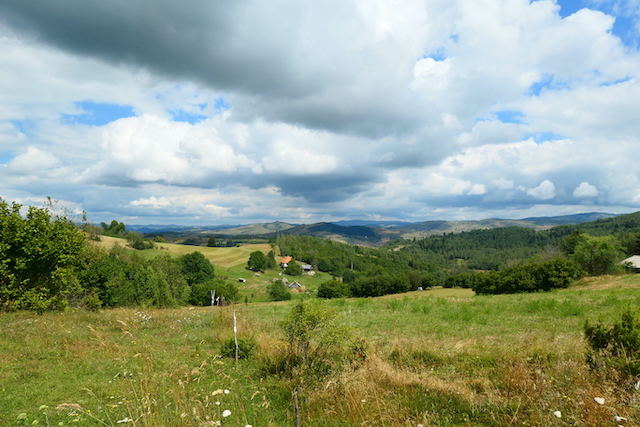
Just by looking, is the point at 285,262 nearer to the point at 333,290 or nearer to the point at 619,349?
the point at 333,290

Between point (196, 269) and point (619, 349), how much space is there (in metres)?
98.4

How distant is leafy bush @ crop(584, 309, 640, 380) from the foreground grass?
315mm

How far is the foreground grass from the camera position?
488 centimetres

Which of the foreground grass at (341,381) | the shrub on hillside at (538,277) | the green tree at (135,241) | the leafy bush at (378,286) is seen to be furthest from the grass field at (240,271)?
the foreground grass at (341,381)

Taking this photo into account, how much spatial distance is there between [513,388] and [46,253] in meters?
23.6

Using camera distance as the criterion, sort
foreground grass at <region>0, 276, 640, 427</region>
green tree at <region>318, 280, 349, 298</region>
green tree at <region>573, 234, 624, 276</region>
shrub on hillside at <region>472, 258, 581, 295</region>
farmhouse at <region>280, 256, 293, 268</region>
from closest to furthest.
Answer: foreground grass at <region>0, 276, 640, 427</region> → shrub on hillside at <region>472, 258, 581, 295</region> → green tree at <region>573, 234, 624, 276</region> → green tree at <region>318, 280, 349, 298</region> → farmhouse at <region>280, 256, 293, 268</region>

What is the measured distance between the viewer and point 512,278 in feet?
134

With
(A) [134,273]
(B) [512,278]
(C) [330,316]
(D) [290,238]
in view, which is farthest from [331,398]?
(D) [290,238]

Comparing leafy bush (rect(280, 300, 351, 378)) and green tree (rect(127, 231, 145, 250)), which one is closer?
leafy bush (rect(280, 300, 351, 378))

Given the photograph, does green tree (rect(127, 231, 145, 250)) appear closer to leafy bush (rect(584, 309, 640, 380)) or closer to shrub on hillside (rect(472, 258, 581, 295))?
shrub on hillside (rect(472, 258, 581, 295))

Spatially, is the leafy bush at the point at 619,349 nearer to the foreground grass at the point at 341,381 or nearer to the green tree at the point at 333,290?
the foreground grass at the point at 341,381

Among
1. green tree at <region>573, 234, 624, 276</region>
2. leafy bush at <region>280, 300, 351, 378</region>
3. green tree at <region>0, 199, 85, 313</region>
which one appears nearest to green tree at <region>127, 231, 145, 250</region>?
green tree at <region>0, 199, 85, 313</region>

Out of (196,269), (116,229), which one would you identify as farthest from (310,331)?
(116,229)

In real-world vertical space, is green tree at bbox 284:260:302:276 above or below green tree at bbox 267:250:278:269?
below
